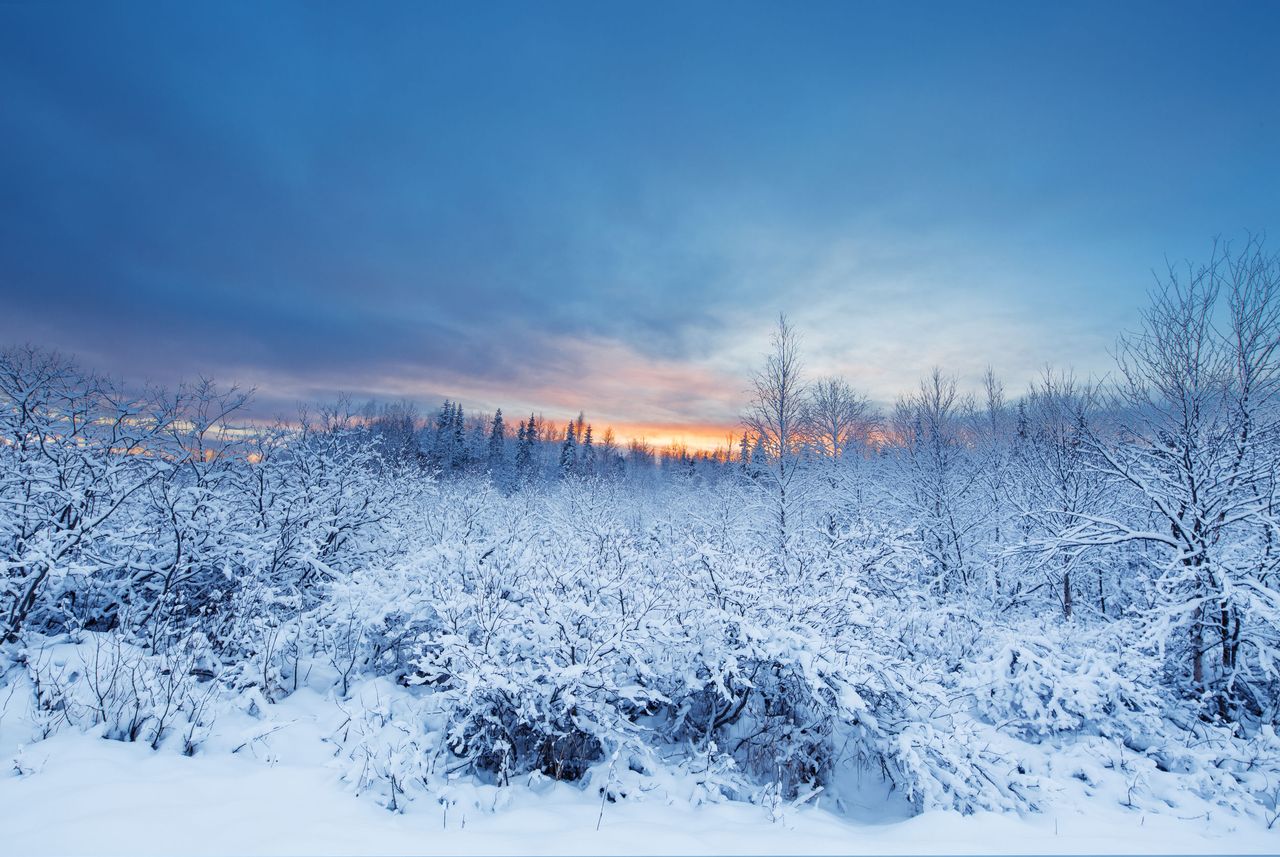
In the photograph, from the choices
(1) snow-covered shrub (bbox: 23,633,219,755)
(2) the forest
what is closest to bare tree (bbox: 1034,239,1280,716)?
(2) the forest

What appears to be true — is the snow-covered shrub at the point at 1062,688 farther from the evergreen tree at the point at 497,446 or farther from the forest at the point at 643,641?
the evergreen tree at the point at 497,446

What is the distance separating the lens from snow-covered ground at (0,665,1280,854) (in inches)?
141

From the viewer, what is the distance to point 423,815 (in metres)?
4.31

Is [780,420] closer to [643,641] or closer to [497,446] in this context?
Result: [643,641]

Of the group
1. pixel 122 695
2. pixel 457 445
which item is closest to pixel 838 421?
pixel 122 695

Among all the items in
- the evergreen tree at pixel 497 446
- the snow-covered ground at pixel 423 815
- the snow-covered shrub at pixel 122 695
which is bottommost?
the snow-covered ground at pixel 423 815

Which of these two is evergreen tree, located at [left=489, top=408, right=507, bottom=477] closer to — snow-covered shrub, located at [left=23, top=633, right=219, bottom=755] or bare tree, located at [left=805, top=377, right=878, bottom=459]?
bare tree, located at [left=805, top=377, right=878, bottom=459]

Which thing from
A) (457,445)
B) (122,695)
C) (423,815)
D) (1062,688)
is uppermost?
(457,445)

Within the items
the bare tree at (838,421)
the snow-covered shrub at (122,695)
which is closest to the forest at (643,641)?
the snow-covered shrub at (122,695)

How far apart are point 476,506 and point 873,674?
1263cm

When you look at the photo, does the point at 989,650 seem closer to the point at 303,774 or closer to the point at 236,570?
the point at 303,774

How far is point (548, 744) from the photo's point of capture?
5707 mm

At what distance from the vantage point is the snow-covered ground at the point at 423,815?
358 centimetres

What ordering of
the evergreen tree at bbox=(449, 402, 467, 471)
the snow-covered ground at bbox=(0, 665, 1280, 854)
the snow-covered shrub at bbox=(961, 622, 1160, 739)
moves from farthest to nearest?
the evergreen tree at bbox=(449, 402, 467, 471) < the snow-covered shrub at bbox=(961, 622, 1160, 739) < the snow-covered ground at bbox=(0, 665, 1280, 854)
